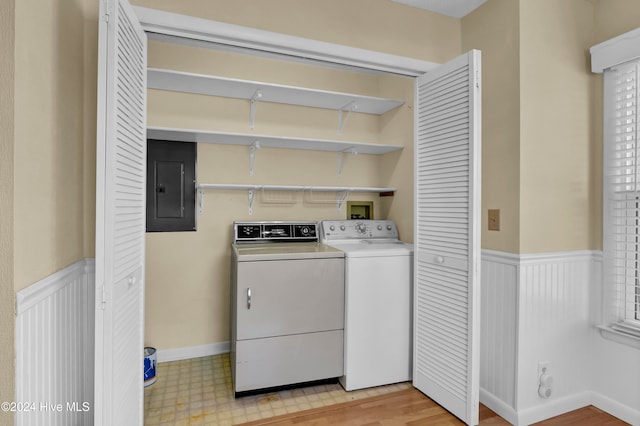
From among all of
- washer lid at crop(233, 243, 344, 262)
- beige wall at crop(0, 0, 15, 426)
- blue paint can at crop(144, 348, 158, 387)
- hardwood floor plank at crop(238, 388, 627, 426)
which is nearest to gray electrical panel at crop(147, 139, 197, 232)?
washer lid at crop(233, 243, 344, 262)

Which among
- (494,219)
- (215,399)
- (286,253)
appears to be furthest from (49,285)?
(494,219)

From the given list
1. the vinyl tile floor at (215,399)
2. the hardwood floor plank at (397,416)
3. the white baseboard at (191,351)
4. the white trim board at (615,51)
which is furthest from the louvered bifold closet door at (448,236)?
the white baseboard at (191,351)

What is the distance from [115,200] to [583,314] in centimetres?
259

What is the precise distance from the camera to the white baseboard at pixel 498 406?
78.5 inches

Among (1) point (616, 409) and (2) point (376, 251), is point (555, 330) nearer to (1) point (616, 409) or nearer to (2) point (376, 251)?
(1) point (616, 409)

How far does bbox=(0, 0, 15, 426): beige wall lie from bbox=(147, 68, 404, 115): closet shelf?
1369mm

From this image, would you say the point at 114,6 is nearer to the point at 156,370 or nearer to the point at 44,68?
the point at 44,68

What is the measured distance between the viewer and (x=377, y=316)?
2.37 meters

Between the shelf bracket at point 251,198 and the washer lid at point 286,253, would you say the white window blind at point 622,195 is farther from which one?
the shelf bracket at point 251,198

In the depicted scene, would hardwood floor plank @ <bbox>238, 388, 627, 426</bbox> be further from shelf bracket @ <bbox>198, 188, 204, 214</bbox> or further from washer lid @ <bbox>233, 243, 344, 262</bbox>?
shelf bracket @ <bbox>198, 188, 204, 214</bbox>

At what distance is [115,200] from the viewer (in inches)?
50.9

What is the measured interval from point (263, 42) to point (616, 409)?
282 cm

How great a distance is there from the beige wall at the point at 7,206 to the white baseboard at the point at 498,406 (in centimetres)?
221

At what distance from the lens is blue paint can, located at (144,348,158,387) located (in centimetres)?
235
